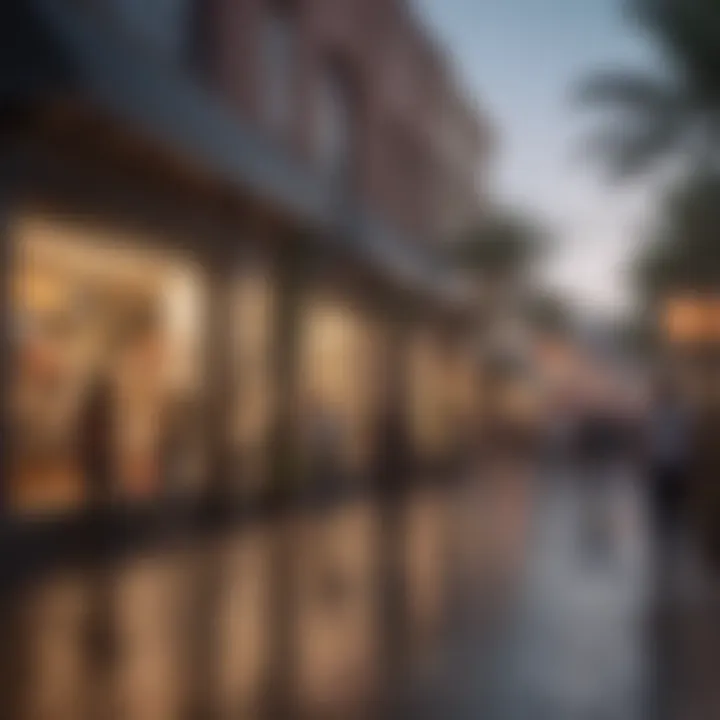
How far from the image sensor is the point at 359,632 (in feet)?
29.1

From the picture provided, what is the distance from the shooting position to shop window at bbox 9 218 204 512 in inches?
550

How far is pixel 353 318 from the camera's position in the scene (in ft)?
36.4

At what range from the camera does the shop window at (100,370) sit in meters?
14.0

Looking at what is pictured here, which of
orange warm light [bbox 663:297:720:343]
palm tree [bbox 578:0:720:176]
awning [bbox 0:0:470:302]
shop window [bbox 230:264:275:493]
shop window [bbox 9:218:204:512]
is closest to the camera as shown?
palm tree [bbox 578:0:720:176]

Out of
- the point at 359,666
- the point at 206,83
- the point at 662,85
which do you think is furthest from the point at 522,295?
the point at 206,83

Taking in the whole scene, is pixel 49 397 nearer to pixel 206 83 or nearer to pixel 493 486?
pixel 206 83

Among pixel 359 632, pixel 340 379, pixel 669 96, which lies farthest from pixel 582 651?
pixel 340 379

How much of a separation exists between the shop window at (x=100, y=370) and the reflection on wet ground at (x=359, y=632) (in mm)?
1276

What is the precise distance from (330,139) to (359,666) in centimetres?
333

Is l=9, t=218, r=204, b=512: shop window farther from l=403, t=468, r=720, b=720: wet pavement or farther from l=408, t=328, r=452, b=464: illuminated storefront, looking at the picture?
l=408, t=328, r=452, b=464: illuminated storefront

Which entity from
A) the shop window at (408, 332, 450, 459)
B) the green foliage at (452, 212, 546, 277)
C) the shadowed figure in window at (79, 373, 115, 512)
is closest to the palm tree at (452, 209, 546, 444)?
the green foliage at (452, 212, 546, 277)

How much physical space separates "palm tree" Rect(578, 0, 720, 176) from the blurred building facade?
386 millimetres

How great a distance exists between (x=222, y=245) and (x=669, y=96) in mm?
10084

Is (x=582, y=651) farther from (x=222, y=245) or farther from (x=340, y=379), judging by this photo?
(x=222, y=245)
